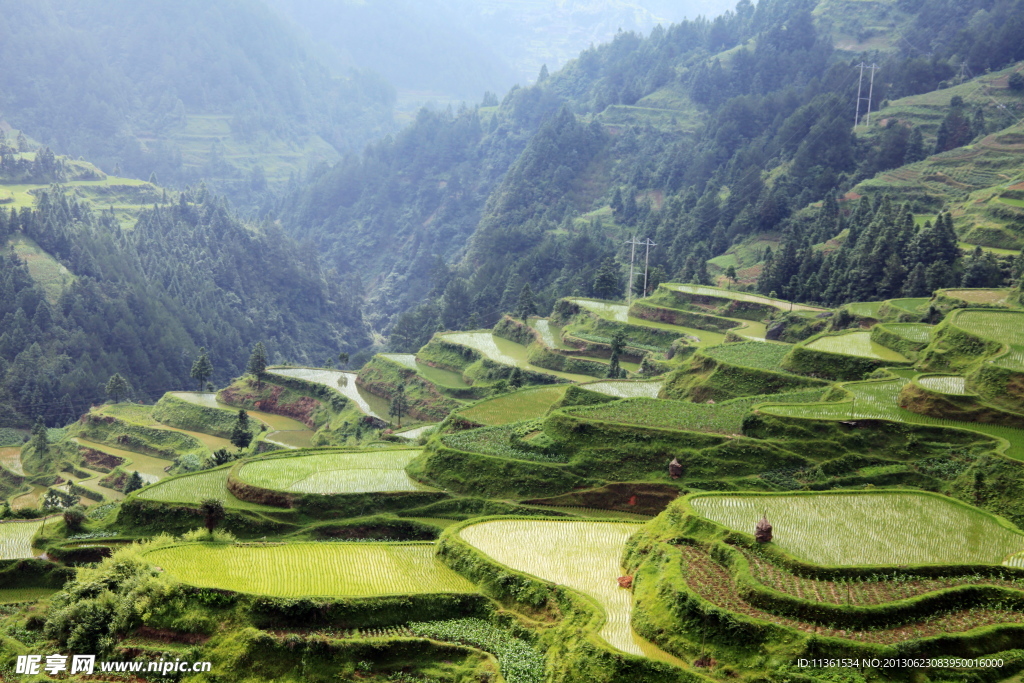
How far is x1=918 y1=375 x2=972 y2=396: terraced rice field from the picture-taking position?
40.3 metres

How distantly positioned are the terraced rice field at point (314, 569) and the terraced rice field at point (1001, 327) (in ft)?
84.1

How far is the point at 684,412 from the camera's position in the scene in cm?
4347

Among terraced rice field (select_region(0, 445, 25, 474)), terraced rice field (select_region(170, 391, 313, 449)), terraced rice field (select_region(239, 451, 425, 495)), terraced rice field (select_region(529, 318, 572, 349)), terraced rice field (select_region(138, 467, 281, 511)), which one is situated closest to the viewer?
terraced rice field (select_region(138, 467, 281, 511))

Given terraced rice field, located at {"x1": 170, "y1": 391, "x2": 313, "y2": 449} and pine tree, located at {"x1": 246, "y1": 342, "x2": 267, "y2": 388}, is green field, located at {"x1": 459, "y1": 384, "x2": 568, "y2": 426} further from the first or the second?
pine tree, located at {"x1": 246, "y1": 342, "x2": 267, "y2": 388}

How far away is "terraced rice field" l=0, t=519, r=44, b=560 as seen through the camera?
3884cm

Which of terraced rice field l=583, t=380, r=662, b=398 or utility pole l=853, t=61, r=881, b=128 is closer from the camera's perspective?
terraced rice field l=583, t=380, r=662, b=398

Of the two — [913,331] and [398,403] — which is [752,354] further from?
[398,403]

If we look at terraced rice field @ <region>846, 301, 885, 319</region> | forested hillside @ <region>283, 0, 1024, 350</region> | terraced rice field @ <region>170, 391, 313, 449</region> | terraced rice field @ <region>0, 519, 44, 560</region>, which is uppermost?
forested hillside @ <region>283, 0, 1024, 350</region>

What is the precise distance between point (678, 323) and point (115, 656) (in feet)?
174

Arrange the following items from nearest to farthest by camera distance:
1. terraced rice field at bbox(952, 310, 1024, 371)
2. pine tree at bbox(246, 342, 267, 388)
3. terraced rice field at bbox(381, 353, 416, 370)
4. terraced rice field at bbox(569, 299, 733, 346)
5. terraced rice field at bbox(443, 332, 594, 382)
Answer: terraced rice field at bbox(952, 310, 1024, 371) → terraced rice field at bbox(569, 299, 733, 346) → terraced rice field at bbox(443, 332, 594, 382) → terraced rice field at bbox(381, 353, 416, 370) → pine tree at bbox(246, 342, 267, 388)

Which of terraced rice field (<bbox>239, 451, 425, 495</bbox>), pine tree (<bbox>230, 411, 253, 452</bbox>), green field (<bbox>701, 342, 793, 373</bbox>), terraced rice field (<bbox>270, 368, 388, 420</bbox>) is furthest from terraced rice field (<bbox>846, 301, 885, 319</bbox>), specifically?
pine tree (<bbox>230, 411, 253, 452</bbox>)

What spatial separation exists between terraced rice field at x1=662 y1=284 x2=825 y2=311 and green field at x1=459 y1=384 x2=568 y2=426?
22.6m

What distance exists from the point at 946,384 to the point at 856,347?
9910mm

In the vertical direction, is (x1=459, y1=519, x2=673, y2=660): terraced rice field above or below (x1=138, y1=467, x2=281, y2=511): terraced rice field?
above
